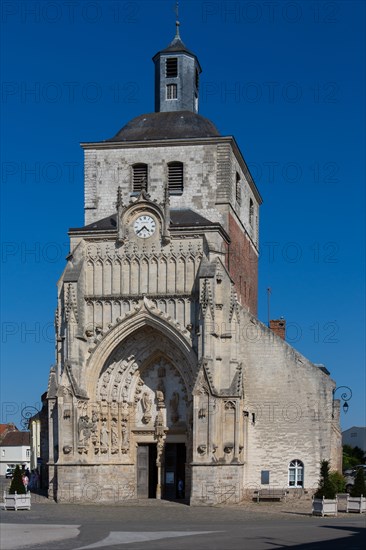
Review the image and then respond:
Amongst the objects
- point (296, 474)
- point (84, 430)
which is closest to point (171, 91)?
point (84, 430)

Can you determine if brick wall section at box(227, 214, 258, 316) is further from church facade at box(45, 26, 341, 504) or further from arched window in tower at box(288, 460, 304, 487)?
arched window in tower at box(288, 460, 304, 487)

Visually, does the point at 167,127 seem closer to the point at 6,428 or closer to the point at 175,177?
the point at 175,177

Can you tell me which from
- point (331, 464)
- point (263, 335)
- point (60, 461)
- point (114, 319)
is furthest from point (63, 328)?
point (331, 464)

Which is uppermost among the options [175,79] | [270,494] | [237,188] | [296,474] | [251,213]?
[175,79]

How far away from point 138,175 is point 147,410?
31.2 feet

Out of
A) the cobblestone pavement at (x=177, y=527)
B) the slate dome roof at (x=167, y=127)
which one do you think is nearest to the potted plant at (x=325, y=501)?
the cobblestone pavement at (x=177, y=527)

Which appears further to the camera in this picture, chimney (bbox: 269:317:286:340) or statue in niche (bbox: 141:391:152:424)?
chimney (bbox: 269:317:286:340)

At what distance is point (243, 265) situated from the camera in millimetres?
43438

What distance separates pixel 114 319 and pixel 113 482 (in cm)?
617

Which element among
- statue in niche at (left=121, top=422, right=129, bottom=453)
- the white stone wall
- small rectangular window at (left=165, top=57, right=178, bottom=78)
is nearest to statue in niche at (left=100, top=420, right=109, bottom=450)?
statue in niche at (left=121, top=422, right=129, bottom=453)

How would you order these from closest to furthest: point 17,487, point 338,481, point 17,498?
point 17,498 < point 17,487 < point 338,481

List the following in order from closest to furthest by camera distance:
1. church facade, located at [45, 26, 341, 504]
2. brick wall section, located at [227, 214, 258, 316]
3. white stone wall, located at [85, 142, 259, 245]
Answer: church facade, located at [45, 26, 341, 504], white stone wall, located at [85, 142, 259, 245], brick wall section, located at [227, 214, 258, 316]

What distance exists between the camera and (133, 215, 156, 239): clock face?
38406 mm

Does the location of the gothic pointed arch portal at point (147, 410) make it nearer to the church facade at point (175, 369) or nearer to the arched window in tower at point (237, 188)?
the church facade at point (175, 369)
